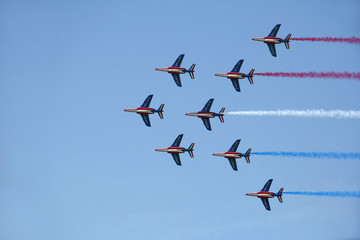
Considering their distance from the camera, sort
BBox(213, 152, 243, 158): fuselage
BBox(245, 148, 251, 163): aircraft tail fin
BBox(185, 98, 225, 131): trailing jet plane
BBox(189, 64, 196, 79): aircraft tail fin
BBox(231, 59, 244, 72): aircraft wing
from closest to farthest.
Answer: BBox(245, 148, 251, 163): aircraft tail fin, BBox(189, 64, 196, 79): aircraft tail fin, BBox(213, 152, 243, 158): fuselage, BBox(185, 98, 225, 131): trailing jet plane, BBox(231, 59, 244, 72): aircraft wing

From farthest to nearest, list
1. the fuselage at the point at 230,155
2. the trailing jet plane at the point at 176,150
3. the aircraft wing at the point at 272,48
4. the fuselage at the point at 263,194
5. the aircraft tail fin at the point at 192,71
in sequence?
1. the trailing jet plane at the point at 176,150
2. the aircraft wing at the point at 272,48
3. the fuselage at the point at 230,155
4. the aircraft tail fin at the point at 192,71
5. the fuselage at the point at 263,194

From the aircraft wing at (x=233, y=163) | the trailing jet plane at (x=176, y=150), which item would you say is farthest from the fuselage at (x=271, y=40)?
the trailing jet plane at (x=176, y=150)

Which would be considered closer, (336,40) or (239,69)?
(336,40)

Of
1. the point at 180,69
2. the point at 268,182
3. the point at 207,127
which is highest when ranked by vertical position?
the point at 180,69

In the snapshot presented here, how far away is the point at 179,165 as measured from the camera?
107375 mm

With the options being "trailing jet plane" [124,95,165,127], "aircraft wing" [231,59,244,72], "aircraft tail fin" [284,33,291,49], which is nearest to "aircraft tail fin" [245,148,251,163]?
"aircraft wing" [231,59,244,72]

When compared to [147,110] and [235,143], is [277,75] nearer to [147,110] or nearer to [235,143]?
[235,143]

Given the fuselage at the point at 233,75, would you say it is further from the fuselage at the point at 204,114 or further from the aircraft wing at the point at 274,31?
the aircraft wing at the point at 274,31

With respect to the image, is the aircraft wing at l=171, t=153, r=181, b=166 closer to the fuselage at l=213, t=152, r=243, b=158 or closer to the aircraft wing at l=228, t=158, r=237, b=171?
the fuselage at l=213, t=152, r=243, b=158

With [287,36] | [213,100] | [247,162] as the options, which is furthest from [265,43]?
[247,162]

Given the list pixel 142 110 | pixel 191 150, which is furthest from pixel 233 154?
pixel 142 110

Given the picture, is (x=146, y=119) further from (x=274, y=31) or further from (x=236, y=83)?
(x=274, y=31)

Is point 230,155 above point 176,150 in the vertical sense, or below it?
below

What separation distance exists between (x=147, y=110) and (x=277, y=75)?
21333mm
